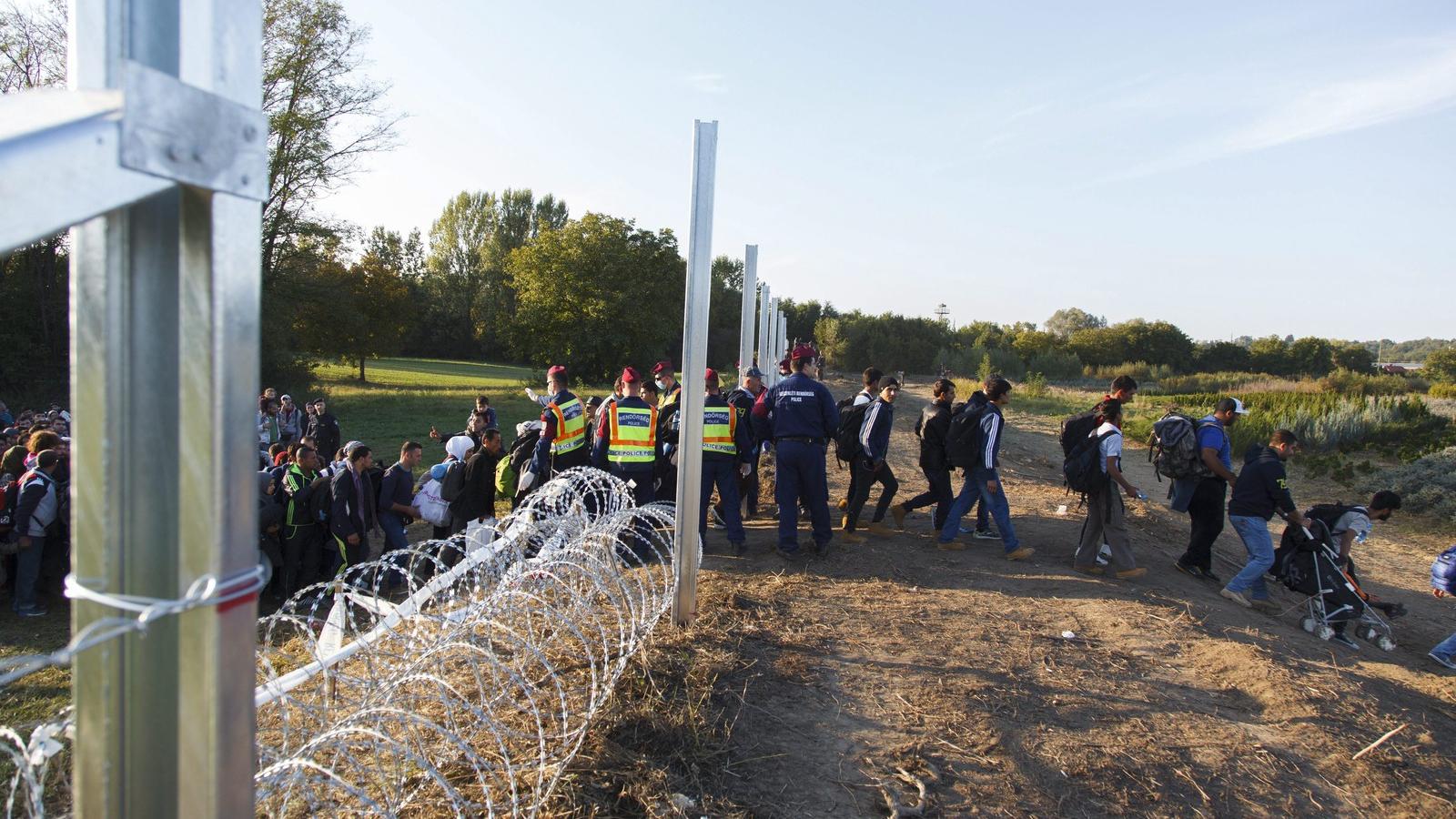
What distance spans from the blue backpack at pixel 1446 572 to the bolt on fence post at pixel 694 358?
583 cm

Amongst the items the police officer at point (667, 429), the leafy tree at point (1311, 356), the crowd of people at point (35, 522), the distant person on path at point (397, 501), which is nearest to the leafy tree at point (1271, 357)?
the leafy tree at point (1311, 356)

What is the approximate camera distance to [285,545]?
7785 mm

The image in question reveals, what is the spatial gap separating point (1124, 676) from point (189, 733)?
17.8ft

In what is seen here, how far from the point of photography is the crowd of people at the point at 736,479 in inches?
292

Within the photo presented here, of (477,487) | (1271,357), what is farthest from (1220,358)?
(477,487)

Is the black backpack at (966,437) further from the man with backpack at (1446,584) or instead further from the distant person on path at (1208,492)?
the man with backpack at (1446,584)

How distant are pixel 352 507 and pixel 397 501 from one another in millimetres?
680

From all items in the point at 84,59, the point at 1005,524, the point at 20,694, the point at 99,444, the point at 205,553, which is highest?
the point at 84,59

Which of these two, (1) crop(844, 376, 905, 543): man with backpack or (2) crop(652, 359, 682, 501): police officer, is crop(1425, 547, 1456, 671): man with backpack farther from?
(2) crop(652, 359, 682, 501): police officer

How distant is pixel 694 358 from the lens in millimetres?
5547

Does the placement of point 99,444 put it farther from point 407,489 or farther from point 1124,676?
point 407,489

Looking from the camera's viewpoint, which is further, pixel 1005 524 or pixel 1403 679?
pixel 1005 524

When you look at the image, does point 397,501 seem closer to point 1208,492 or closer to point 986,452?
point 986,452

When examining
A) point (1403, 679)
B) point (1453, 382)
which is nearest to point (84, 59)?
point (1403, 679)
